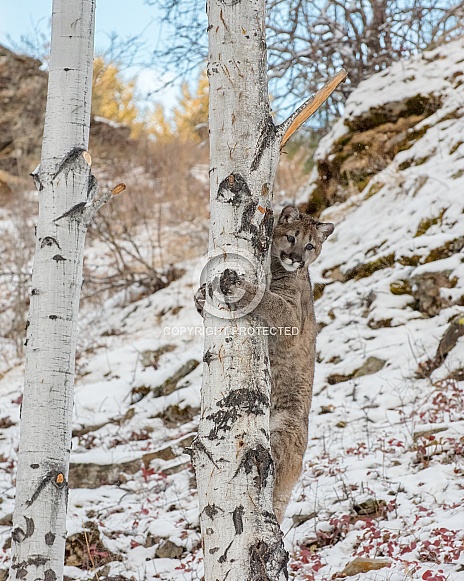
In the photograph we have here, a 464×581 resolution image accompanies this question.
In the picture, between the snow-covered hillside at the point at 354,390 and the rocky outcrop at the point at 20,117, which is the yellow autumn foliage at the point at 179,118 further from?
the snow-covered hillside at the point at 354,390

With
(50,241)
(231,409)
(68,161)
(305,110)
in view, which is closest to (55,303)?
(50,241)

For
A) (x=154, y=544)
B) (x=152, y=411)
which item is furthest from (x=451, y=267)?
(x=154, y=544)

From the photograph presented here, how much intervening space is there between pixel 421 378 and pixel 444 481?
2037mm

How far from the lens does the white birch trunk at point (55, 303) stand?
3.03 meters

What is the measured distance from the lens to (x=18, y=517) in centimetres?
303

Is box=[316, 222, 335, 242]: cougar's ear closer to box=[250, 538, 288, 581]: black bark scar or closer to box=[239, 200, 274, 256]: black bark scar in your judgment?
box=[239, 200, 274, 256]: black bark scar

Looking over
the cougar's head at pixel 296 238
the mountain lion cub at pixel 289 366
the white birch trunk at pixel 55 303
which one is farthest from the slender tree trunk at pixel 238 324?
the cougar's head at pixel 296 238

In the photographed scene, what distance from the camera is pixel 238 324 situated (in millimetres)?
2709

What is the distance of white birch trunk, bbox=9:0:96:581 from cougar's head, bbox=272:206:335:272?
165 cm

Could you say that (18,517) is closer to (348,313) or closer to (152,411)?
(152,411)

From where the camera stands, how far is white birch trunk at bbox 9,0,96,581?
119 inches

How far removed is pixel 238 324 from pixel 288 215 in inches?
97.4

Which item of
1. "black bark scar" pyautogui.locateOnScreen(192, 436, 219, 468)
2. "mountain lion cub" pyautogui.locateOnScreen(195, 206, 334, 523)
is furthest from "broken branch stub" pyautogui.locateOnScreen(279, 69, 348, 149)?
"black bark scar" pyautogui.locateOnScreen(192, 436, 219, 468)

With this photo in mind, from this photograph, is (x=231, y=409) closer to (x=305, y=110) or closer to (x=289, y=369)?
(x=305, y=110)
